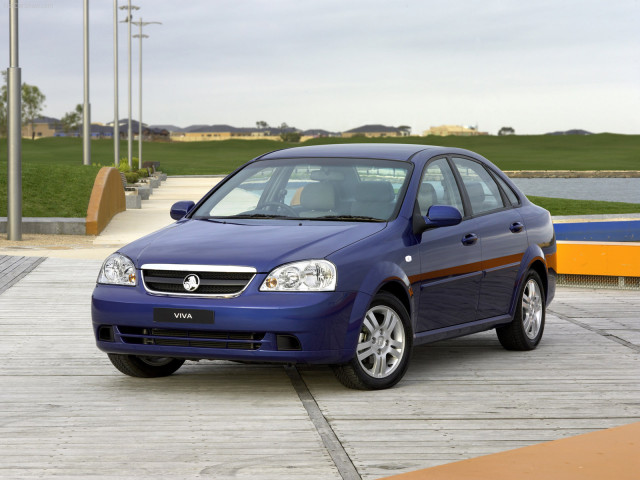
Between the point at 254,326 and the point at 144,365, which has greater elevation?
the point at 254,326

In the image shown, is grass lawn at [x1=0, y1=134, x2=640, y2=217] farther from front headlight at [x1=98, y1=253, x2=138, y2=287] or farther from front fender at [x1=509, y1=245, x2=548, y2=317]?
front headlight at [x1=98, y1=253, x2=138, y2=287]

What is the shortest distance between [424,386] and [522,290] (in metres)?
1.84

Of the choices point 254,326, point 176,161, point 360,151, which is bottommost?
point 176,161

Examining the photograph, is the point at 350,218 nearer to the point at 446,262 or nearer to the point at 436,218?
the point at 436,218

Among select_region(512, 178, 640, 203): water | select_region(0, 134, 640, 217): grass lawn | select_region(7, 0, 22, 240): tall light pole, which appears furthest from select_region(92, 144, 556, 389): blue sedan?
select_region(512, 178, 640, 203): water

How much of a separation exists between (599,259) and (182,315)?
8319mm

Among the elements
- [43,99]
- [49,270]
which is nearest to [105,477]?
[49,270]

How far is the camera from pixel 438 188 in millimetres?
8828

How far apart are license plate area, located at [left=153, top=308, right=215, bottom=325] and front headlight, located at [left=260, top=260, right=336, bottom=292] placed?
37 centimetres

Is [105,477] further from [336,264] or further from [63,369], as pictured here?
[63,369]

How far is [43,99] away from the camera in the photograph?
167 metres

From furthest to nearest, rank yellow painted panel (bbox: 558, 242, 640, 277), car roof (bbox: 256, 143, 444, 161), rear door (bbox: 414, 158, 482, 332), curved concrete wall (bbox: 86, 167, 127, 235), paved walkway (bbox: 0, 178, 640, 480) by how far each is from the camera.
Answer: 1. curved concrete wall (bbox: 86, 167, 127, 235)
2. yellow painted panel (bbox: 558, 242, 640, 277)
3. car roof (bbox: 256, 143, 444, 161)
4. rear door (bbox: 414, 158, 482, 332)
5. paved walkway (bbox: 0, 178, 640, 480)

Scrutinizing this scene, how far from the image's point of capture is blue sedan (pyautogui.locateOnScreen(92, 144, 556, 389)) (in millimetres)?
7352

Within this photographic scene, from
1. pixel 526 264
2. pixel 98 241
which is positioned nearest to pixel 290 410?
pixel 526 264
